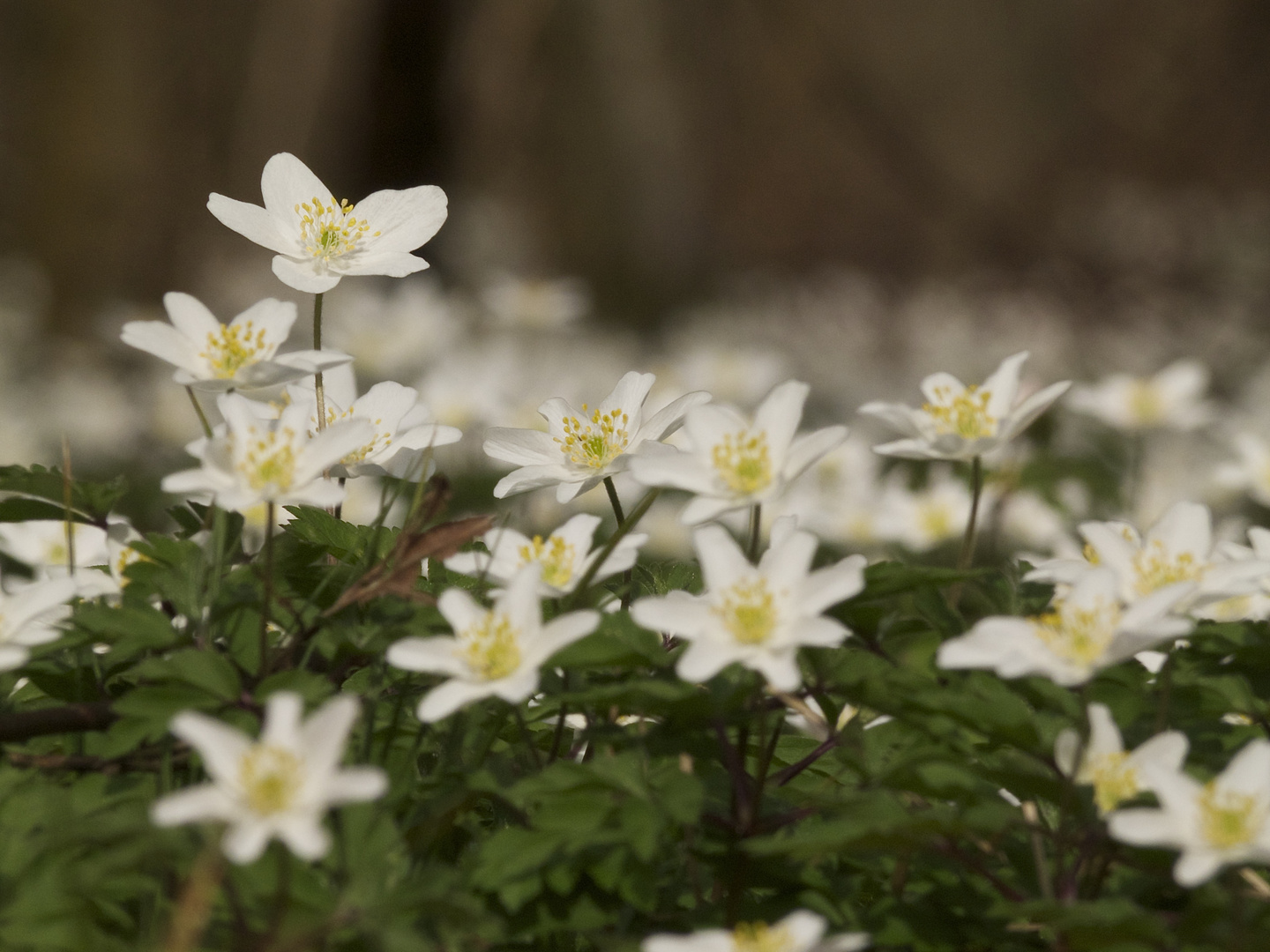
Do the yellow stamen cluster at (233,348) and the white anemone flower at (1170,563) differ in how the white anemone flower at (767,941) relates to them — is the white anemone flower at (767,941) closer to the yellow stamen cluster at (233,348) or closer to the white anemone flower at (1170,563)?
the white anemone flower at (1170,563)

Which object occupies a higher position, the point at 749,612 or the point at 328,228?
the point at 328,228

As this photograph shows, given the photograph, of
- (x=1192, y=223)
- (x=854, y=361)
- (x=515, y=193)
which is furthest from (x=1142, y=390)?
(x=515, y=193)

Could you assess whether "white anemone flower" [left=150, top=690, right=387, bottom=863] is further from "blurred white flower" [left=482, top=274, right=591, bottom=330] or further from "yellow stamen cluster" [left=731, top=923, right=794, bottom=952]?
"blurred white flower" [left=482, top=274, right=591, bottom=330]

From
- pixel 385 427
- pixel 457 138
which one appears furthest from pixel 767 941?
pixel 457 138

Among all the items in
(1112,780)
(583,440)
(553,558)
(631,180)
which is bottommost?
(1112,780)

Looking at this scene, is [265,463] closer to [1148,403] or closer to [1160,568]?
[1160,568]

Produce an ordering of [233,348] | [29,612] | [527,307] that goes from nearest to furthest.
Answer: [29,612] < [233,348] < [527,307]

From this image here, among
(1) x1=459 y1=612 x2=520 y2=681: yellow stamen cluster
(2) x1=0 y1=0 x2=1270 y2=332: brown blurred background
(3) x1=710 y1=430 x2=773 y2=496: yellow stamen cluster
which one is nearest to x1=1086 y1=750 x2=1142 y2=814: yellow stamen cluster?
(3) x1=710 y1=430 x2=773 y2=496: yellow stamen cluster

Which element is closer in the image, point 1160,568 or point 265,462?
point 265,462
